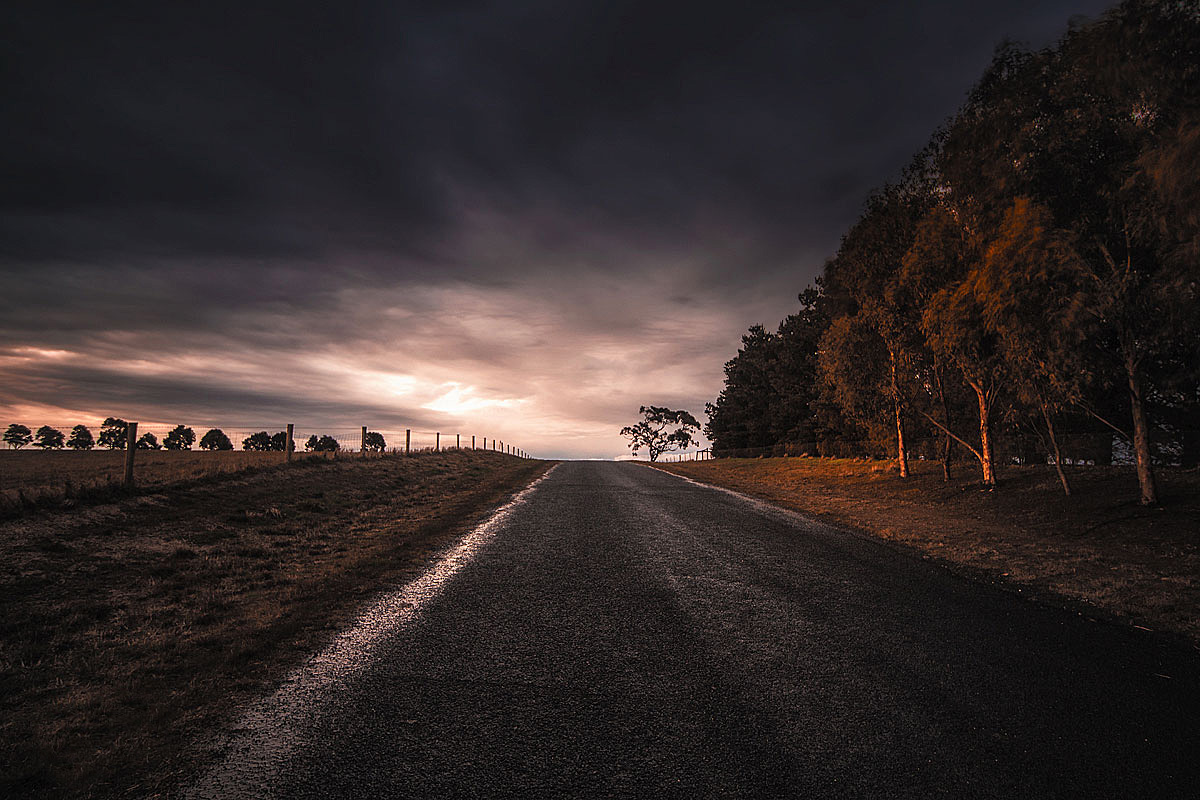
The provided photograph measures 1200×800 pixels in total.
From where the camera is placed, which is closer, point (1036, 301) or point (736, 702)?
point (736, 702)

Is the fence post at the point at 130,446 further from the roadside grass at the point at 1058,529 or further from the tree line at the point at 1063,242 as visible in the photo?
the tree line at the point at 1063,242

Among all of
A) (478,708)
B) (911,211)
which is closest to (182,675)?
(478,708)

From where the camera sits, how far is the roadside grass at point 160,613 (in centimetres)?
321

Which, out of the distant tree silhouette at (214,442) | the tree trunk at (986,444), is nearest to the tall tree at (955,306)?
the tree trunk at (986,444)

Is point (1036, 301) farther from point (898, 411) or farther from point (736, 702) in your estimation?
point (736, 702)

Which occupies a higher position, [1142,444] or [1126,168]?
[1126,168]

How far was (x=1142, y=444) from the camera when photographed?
12.4 metres

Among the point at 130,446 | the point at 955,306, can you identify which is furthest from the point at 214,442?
the point at 955,306

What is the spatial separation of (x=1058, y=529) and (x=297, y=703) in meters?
14.2

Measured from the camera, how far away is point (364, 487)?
1830 centimetres

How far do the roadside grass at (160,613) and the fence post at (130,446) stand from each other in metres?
0.92

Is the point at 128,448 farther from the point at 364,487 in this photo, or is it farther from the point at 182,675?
the point at 182,675

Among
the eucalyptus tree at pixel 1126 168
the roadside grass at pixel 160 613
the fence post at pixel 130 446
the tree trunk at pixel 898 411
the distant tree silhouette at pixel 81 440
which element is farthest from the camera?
the distant tree silhouette at pixel 81 440

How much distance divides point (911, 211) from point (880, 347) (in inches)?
208
